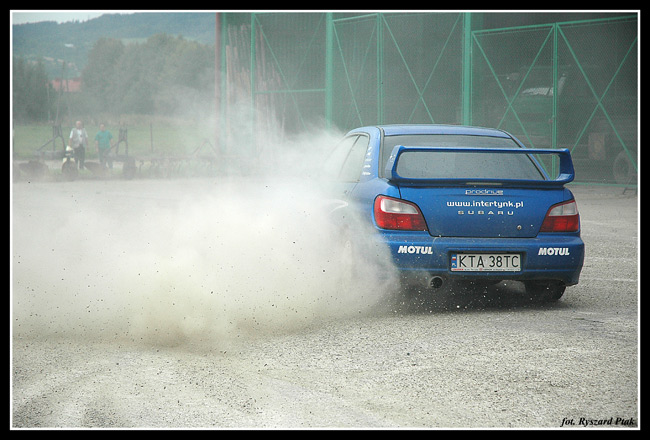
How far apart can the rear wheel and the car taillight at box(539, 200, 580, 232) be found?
50cm

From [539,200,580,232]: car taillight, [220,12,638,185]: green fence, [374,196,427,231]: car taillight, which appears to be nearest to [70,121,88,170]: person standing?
[220,12,638,185]: green fence

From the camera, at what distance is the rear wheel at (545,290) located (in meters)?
6.41

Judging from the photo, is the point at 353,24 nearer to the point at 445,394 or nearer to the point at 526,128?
the point at 526,128

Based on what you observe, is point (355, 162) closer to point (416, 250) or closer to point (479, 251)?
point (416, 250)

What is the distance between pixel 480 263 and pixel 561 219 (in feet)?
2.44

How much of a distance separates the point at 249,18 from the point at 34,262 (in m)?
23.2

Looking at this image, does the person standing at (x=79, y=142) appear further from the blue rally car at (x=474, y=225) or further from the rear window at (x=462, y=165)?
the blue rally car at (x=474, y=225)

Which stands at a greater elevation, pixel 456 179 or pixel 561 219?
pixel 456 179

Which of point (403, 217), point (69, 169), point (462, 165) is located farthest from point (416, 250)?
point (69, 169)

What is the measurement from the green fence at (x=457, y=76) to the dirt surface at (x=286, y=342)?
1040 centimetres

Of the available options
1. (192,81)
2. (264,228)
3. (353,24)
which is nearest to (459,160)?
(264,228)

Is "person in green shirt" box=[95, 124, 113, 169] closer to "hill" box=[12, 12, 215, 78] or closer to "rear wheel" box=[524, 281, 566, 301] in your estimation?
"rear wheel" box=[524, 281, 566, 301]

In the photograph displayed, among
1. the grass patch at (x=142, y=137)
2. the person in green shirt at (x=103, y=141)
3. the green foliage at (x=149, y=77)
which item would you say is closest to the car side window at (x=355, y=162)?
the person in green shirt at (x=103, y=141)

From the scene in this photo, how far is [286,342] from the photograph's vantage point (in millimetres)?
5141
